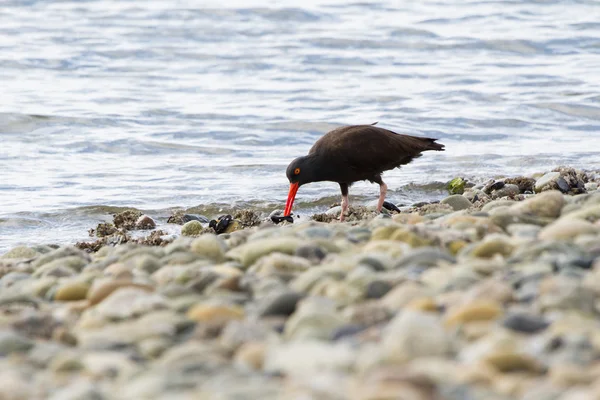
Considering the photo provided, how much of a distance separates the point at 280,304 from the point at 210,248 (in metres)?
1.24

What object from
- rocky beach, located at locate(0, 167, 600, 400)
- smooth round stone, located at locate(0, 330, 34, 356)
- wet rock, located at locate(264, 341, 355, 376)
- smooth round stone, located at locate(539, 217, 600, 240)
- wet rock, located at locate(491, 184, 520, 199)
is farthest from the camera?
wet rock, located at locate(491, 184, 520, 199)

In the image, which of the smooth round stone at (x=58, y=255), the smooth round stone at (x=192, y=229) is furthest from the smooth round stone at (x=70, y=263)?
the smooth round stone at (x=192, y=229)

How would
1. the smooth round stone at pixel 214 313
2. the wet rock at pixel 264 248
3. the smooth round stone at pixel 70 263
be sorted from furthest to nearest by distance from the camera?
the smooth round stone at pixel 70 263 < the wet rock at pixel 264 248 < the smooth round stone at pixel 214 313

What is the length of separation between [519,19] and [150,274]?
18658mm

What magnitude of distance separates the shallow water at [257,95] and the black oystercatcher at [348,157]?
1337 mm

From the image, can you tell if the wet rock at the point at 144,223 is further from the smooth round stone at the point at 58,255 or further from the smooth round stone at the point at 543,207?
the smooth round stone at the point at 543,207

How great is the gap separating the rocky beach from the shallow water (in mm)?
4370

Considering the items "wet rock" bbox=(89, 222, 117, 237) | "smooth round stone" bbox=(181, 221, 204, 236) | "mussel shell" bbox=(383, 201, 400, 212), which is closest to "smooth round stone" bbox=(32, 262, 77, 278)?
"smooth round stone" bbox=(181, 221, 204, 236)

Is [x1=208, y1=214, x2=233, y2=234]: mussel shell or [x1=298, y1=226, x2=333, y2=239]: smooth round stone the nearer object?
[x1=298, y1=226, x2=333, y2=239]: smooth round stone

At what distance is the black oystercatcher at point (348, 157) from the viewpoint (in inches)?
314

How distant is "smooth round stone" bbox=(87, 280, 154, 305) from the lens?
3711 millimetres

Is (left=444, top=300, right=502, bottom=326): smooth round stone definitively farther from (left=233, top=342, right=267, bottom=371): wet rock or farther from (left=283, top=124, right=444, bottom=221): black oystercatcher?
(left=283, top=124, right=444, bottom=221): black oystercatcher

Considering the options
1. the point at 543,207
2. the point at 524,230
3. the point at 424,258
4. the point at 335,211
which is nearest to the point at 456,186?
the point at 335,211

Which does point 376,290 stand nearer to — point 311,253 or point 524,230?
point 311,253
